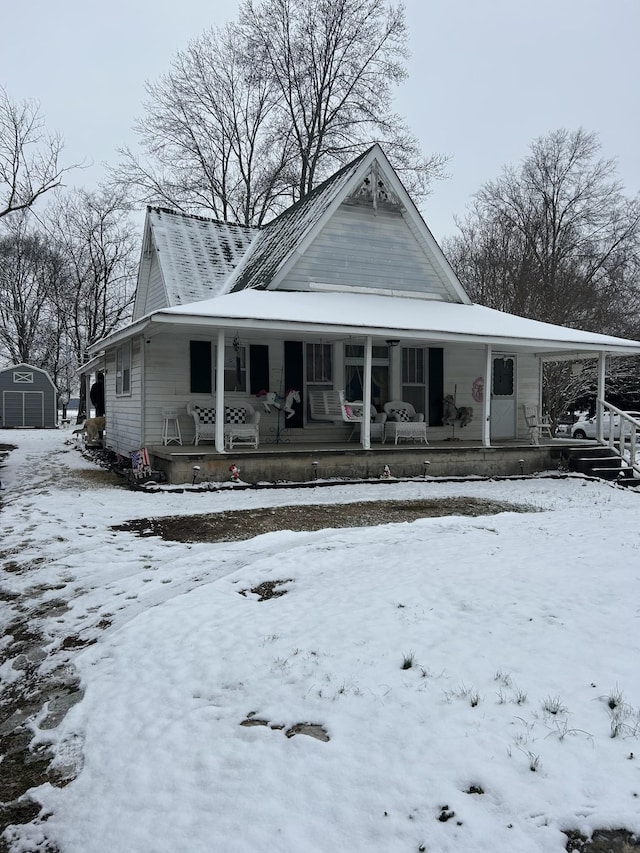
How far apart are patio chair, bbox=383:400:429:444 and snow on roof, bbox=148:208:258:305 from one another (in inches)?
196

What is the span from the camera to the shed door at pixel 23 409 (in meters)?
33.7

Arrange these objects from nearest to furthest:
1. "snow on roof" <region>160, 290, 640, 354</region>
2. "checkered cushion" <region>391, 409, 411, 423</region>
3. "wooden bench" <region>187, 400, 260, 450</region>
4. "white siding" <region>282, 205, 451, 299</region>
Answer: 1. "snow on roof" <region>160, 290, 640, 354</region>
2. "wooden bench" <region>187, 400, 260, 450</region>
3. "white siding" <region>282, 205, 451, 299</region>
4. "checkered cushion" <region>391, 409, 411, 423</region>

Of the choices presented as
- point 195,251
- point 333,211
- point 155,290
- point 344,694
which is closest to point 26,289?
point 155,290

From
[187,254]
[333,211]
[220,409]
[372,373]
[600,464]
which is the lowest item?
[600,464]

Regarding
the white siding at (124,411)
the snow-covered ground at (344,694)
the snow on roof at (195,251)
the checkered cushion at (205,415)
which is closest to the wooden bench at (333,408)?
the checkered cushion at (205,415)

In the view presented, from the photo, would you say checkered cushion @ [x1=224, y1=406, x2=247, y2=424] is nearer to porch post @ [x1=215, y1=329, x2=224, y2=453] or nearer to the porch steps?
porch post @ [x1=215, y1=329, x2=224, y2=453]

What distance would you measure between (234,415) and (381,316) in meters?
3.57

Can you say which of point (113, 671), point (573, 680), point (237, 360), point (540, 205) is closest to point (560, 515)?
point (573, 680)

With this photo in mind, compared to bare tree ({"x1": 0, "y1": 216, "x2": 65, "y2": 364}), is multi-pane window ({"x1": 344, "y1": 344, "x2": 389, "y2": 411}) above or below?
below

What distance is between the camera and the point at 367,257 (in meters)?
14.4

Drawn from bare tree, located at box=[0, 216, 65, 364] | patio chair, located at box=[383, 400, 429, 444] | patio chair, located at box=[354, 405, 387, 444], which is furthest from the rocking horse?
bare tree, located at box=[0, 216, 65, 364]

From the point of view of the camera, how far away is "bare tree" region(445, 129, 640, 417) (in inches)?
1047

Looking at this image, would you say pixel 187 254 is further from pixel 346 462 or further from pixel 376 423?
pixel 346 462

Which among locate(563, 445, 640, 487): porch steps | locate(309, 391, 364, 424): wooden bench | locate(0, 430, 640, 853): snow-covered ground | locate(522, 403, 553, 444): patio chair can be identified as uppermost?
locate(309, 391, 364, 424): wooden bench
